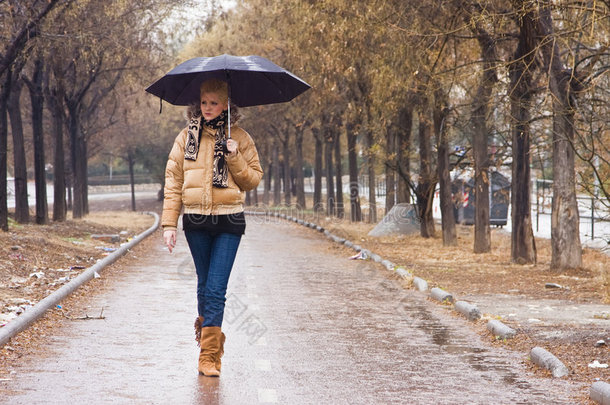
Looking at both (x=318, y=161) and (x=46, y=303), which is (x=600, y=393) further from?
(x=318, y=161)

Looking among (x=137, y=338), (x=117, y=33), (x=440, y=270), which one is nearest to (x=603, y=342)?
(x=137, y=338)

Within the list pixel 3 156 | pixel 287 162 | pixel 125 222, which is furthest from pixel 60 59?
pixel 287 162

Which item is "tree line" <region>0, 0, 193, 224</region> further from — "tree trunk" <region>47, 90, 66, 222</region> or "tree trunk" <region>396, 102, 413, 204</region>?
"tree trunk" <region>396, 102, 413, 204</region>

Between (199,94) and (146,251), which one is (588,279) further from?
(146,251)

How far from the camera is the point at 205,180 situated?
22.8 feet

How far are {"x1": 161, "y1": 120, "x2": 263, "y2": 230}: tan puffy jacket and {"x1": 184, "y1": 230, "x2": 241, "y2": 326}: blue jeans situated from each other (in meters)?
0.20

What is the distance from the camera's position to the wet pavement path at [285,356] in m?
6.68

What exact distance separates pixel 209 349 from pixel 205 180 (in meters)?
1.33

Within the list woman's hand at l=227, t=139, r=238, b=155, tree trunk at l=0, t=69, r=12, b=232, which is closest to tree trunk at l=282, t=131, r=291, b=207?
tree trunk at l=0, t=69, r=12, b=232

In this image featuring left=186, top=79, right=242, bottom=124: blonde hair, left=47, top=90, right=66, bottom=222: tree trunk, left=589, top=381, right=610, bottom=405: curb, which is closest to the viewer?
left=589, top=381, right=610, bottom=405: curb

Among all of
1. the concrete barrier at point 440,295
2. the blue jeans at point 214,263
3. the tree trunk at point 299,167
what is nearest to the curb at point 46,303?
the blue jeans at point 214,263

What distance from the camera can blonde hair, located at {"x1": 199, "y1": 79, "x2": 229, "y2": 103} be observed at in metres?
7.19

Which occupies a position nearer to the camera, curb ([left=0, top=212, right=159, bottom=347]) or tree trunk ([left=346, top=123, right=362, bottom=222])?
curb ([left=0, top=212, right=159, bottom=347])

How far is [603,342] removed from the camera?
8688 mm
